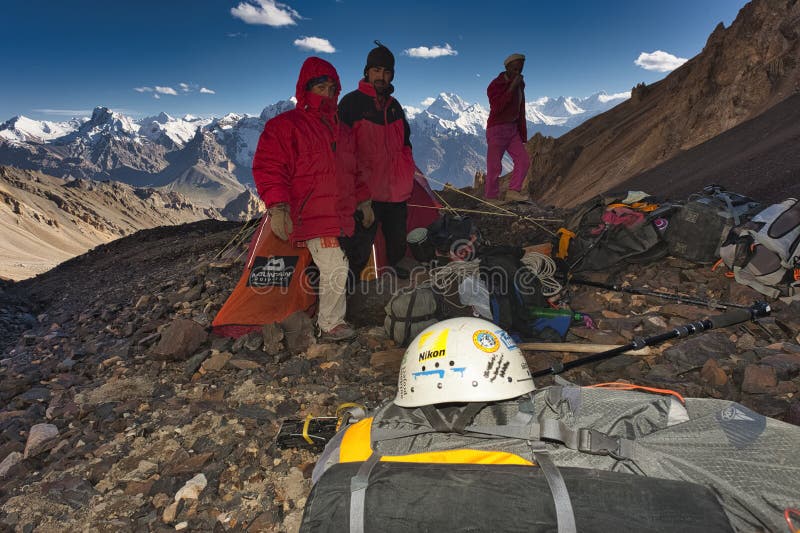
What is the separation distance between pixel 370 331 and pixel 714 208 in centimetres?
521

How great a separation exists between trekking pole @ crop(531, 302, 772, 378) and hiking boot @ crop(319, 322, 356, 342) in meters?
2.29

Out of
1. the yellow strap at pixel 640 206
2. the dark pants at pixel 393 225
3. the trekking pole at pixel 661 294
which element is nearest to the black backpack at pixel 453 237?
the dark pants at pixel 393 225

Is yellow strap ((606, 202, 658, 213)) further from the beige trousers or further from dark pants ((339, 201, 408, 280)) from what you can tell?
the beige trousers

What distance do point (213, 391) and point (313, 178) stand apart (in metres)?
2.57

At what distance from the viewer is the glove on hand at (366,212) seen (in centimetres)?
580

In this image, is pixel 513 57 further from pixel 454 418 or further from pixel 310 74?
pixel 454 418

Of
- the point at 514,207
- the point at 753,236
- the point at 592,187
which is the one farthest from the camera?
the point at 592,187

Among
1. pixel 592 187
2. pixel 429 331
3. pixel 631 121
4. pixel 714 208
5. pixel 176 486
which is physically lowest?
pixel 176 486

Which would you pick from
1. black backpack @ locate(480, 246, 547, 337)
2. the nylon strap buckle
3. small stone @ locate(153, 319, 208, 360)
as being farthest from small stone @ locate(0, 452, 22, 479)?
black backpack @ locate(480, 246, 547, 337)

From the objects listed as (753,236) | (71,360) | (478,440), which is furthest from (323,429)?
(753,236)

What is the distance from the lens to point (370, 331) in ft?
17.4

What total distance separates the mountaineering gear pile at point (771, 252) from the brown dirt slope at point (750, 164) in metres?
2.73

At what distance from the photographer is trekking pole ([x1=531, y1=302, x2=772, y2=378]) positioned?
376cm

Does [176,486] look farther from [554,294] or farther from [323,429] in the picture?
[554,294]
